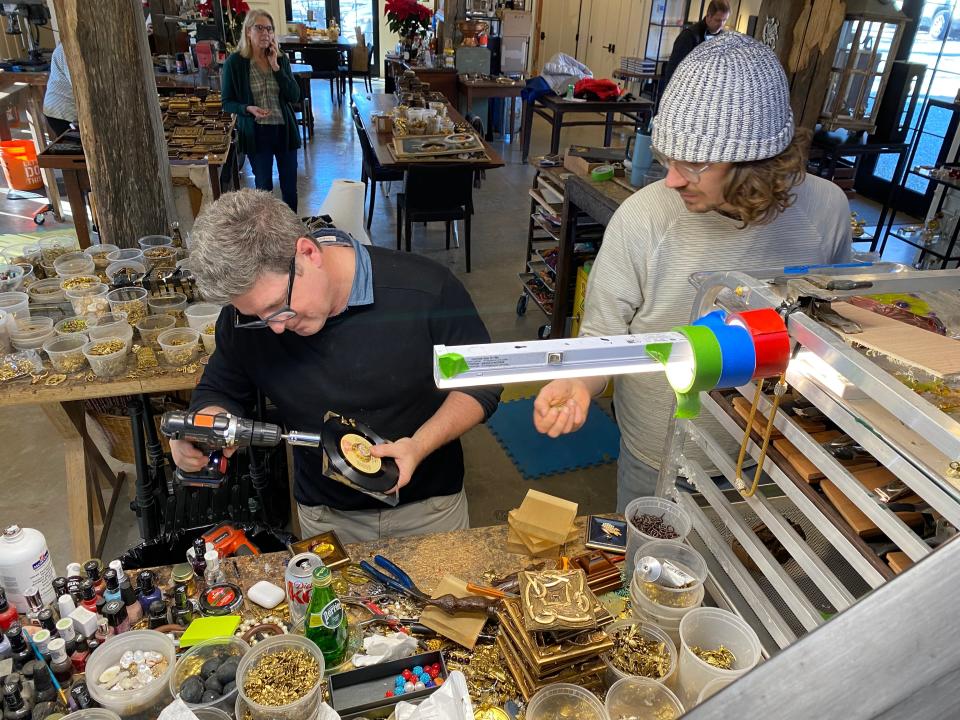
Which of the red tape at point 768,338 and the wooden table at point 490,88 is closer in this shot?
the red tape at point 768,338

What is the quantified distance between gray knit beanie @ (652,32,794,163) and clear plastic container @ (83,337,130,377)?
2.23m

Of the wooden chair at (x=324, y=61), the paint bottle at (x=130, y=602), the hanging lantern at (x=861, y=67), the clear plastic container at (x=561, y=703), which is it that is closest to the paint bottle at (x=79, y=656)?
the paint bottle at (x=130, y=602)

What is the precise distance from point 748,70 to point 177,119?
6.32 m

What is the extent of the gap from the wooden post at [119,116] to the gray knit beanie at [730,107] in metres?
2.90

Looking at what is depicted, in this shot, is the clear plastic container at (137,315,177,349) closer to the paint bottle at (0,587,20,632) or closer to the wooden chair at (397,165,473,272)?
the paint bottle at (0,587,20,632)

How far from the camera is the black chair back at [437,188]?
5930 mm

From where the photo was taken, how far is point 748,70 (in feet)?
5.39

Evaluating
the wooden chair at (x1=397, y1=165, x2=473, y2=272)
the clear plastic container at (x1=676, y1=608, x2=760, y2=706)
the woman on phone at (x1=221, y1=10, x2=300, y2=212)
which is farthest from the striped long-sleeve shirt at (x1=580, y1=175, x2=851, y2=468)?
the woman on phone at (x1=221, y1=10, x2=300, y2=212)

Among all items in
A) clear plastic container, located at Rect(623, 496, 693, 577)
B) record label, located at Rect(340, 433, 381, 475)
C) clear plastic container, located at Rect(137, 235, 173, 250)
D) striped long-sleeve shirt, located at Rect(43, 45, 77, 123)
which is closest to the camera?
clear plastic container, located at Rect(623, 496, 693, 577)

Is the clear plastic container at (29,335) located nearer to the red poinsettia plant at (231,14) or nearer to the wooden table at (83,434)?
the wooden table at (83,434)

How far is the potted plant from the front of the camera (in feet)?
32.7

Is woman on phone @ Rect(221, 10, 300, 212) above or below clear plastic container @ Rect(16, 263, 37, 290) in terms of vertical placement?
above

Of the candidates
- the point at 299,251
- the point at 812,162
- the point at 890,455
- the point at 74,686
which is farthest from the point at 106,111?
the point at 812,162

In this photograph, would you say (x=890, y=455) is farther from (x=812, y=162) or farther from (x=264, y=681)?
(x=812, y=162)
